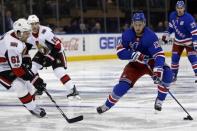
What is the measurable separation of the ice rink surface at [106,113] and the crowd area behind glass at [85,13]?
5.62m

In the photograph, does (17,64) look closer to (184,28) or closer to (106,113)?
(106,113)

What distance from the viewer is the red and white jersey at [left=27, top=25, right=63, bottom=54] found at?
6.83 meters

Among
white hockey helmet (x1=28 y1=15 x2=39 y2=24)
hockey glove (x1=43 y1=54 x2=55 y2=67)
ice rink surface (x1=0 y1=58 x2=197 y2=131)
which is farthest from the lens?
hockey glove (x1=43 y1=54 x2=55 y2=67)

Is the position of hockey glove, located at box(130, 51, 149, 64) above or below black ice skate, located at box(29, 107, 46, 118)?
above

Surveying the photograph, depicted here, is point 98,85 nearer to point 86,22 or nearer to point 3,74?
point 3,74

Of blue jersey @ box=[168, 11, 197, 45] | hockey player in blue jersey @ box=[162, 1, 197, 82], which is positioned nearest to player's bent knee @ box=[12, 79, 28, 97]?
hockey player in blue jersey @ box=[162, 1, 197, 82]

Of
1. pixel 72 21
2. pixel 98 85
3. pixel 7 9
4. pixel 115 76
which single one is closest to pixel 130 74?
pixel 98 85

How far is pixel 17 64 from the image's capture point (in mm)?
5301

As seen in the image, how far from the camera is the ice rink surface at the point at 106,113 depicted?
5.05 m

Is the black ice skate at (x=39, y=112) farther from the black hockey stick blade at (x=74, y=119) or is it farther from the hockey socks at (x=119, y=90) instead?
the hockey socks at (x=119, y=90)

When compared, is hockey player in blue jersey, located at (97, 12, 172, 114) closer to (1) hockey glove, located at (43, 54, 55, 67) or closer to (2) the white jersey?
(2) the white jersey

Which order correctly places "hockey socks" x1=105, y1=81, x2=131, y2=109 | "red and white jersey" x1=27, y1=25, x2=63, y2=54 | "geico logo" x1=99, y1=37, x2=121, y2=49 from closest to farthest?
"hockey socks" x1=105, y1=81, x2=131, y2=109 → "red and white jersey" x1=27, y1=25, x2=63, y2=54 → "geico logo" x1=99, y1=37, x2=121, y2=49

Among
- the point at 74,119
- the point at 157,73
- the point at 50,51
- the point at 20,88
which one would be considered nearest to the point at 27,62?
the point at 20,88

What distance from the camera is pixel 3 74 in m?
5.55
